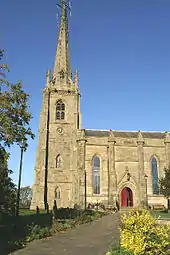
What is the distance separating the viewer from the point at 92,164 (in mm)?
37250

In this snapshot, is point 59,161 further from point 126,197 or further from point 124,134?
point 124,134

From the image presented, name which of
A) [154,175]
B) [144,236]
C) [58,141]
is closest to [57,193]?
[58,141]

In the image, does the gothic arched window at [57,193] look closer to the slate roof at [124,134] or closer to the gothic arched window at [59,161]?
the gothic arched window at [59,161]

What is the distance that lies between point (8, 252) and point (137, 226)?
24.1ft

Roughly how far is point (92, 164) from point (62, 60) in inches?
824

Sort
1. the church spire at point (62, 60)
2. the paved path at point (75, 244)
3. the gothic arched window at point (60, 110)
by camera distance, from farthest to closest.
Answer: the church spire at point (62, 60)
the gothic arched window at point (60, 110)
the paved path at point (75, 244)

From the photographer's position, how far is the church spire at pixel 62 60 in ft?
146

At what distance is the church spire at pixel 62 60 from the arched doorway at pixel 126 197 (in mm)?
19972

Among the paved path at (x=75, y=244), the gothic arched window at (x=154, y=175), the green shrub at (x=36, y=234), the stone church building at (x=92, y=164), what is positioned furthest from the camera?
the gothic arched window at (x=154, y=175)

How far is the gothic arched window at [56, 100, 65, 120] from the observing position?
41562 millimetres

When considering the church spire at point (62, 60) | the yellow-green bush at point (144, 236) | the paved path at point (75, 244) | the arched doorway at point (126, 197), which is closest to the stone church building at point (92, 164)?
the arched doorway at point (126, 197)

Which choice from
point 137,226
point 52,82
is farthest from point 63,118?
point 137,226

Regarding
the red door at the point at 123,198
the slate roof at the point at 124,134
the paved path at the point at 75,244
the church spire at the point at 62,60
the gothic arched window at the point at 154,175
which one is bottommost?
the paved path at the point at 75,244

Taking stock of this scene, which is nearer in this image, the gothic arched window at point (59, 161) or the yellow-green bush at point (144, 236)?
the yellow-green bush at point (144, 236)
